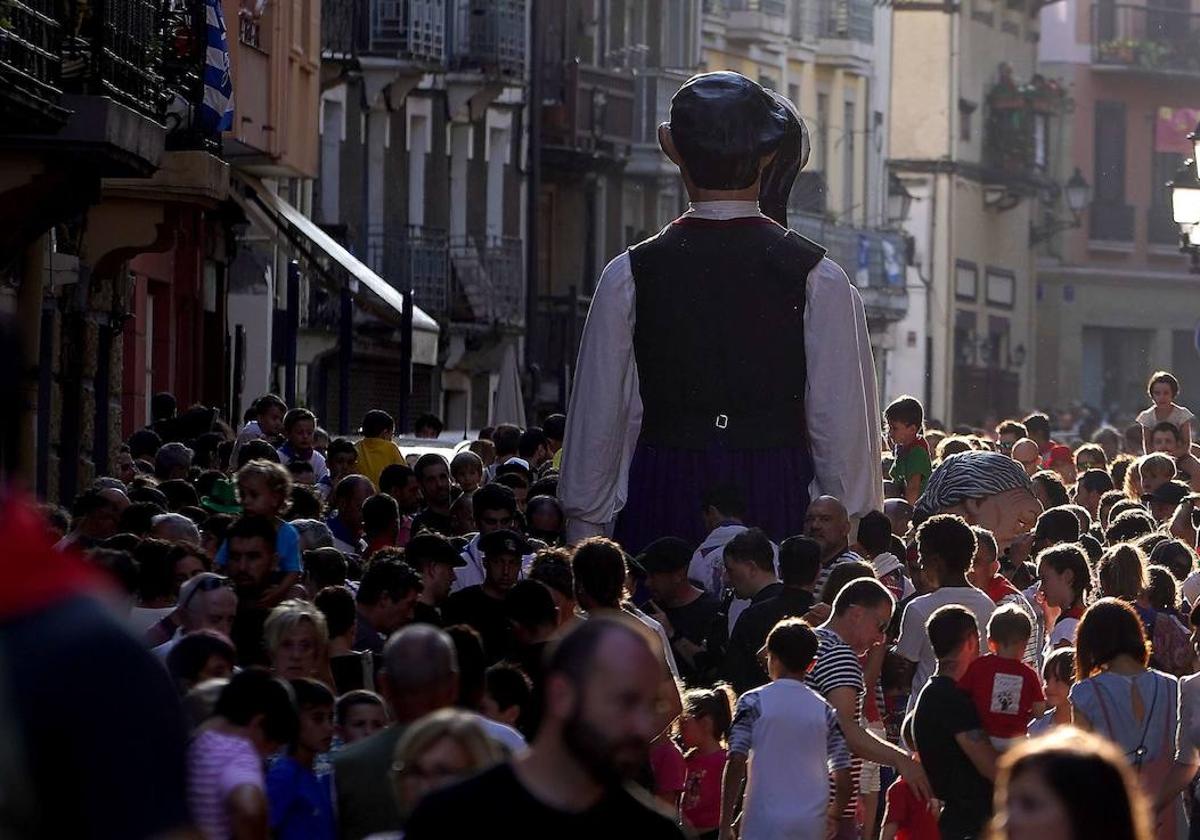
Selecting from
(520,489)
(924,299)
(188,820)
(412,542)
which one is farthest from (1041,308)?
(188,820)

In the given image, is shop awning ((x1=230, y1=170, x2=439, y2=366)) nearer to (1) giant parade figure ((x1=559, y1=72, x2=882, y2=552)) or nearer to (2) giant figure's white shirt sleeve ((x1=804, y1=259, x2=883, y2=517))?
(1) giant parade figure ((x1=559, y1=72, x2=882, y2=552))

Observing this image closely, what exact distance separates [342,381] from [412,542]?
617 inches

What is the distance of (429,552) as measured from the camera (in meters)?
11.1

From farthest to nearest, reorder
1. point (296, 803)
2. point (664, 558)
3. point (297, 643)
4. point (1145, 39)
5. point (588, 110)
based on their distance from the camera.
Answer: point (1145, 39)
point (588, 110)
point (664, 558)
point (297, 643)
point (296, 803)

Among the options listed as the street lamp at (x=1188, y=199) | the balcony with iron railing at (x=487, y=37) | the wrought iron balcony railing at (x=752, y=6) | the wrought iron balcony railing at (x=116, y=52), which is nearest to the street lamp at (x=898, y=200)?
the wrought iron balcony railing at (x=752, y=6)

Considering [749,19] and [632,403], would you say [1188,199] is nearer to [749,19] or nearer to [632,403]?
[632,403]

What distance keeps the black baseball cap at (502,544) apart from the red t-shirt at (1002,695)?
1.70m

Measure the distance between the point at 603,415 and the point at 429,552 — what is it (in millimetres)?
1757

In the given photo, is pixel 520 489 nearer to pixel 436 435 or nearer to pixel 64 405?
pixel 64 405

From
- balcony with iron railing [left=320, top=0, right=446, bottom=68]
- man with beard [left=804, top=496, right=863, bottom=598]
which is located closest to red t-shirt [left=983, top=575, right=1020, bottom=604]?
man with beard [left=804, top=496, right=863, bottom=598]

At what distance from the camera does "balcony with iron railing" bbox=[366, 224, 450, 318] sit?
140ft

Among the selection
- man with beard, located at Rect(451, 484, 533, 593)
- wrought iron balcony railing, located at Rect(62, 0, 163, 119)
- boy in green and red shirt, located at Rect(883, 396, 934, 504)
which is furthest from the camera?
boy in green and red shirt, located at Rect(883, 396, 934, 504)

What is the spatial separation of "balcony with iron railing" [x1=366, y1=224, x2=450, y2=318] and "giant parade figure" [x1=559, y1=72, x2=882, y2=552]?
1171 inches

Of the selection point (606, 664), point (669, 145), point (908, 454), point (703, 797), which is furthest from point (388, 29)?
point (606, 664)
